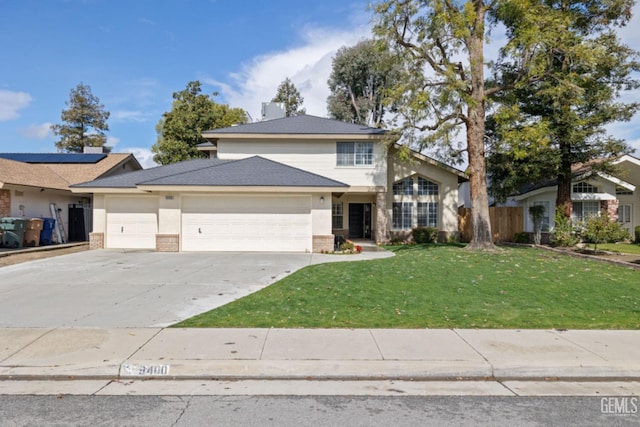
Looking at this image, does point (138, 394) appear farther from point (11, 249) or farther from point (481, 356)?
point (11, 249)

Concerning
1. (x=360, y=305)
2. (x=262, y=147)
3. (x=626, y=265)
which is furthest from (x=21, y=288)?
(x=626, y=265)

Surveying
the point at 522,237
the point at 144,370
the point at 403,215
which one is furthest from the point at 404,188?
the point at 144,370

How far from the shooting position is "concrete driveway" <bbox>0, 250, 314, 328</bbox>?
7.22m

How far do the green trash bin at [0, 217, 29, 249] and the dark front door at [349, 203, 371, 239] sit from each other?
17.2 m

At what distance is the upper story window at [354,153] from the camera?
21641mm

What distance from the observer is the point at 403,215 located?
2345 centimetres

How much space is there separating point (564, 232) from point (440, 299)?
1356 centimetres

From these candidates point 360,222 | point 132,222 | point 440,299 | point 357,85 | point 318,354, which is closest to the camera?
point 318,354

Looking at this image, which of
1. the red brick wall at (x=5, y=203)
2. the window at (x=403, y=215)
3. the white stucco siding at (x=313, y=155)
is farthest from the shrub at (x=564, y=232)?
the red brick wall at (x=5, y=203)

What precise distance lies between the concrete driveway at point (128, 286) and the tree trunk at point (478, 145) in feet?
26.4

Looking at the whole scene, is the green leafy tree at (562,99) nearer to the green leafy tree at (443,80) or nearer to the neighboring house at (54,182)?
the green leafy tree at (443,80)

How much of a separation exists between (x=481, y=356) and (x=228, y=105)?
116 feet

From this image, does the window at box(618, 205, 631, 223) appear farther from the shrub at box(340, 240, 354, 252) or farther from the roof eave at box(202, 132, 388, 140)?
the shrub at box(340, 240, 354, 252)

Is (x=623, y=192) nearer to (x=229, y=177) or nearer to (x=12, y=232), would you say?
(x=229, y=177)
